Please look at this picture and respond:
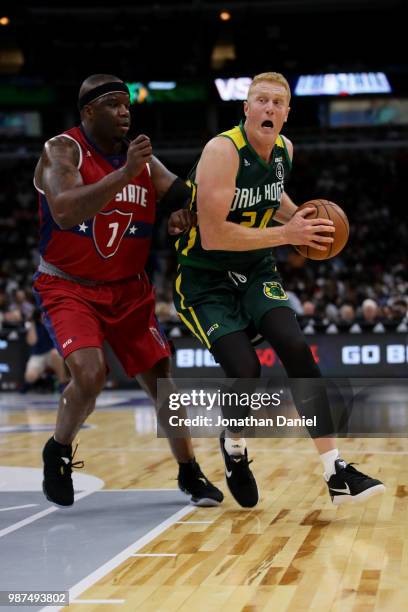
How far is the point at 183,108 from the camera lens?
30.4m

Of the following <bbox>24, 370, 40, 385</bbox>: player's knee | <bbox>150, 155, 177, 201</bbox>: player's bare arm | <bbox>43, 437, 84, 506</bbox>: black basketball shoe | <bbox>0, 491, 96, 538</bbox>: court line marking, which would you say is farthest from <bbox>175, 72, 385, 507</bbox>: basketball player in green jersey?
<bbox>24, 370, 40, 385</bbox>: player's knee

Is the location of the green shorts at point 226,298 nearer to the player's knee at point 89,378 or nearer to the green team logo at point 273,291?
the green team logo at point 273,291

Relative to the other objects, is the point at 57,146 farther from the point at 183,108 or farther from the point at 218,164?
the point at 183,108

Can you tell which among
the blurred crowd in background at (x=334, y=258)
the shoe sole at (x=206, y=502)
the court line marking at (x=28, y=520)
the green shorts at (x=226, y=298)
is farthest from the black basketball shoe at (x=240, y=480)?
the blurred crowd in background at (x=334, y=258)

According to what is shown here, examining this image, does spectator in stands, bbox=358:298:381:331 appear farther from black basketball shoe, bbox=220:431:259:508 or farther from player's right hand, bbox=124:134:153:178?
player's right hand, bbox=124:134:153:178

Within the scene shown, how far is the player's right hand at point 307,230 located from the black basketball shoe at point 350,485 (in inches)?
40.5

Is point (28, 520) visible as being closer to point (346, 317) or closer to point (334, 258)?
point (346, 317)

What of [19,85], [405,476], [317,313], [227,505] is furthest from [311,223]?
[19,85]

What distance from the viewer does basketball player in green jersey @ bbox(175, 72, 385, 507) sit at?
472cm

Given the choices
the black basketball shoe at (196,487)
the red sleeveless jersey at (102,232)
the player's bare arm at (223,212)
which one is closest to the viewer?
the player's bare arm at (223,212)

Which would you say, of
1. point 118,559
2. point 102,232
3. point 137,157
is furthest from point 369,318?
point 118,559

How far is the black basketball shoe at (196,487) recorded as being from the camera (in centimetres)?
524

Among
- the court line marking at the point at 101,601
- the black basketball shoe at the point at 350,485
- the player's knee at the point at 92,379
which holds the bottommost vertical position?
the court line marking at the point at 101,601

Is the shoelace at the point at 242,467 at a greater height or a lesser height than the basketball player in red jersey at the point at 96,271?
lesser
